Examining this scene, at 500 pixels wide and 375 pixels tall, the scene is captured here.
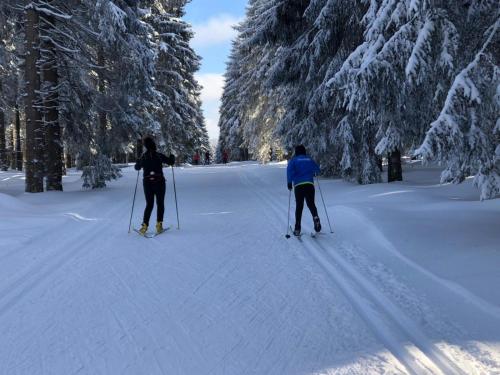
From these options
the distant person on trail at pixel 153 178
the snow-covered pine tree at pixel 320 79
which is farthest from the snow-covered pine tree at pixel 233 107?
the distant person on trail at pixel 153 178

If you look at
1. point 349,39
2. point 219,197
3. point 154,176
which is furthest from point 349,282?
A: point 349,39

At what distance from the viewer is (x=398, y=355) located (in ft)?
12.0

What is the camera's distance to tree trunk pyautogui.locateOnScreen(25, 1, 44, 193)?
527 inches

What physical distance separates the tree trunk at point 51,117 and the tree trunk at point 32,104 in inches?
18.2

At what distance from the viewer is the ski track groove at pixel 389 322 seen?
11.5ft

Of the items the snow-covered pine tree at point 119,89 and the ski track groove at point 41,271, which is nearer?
the ski track groove at point 41,271

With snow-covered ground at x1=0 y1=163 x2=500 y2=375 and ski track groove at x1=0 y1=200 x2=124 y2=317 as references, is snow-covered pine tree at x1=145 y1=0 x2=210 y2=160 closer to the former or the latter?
snow-covered ground at x1=0 y1=163 x2=500 y2=375

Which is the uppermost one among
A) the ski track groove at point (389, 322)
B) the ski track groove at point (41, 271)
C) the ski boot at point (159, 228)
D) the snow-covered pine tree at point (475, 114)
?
the snow-covered pine tree at point (475, 114)

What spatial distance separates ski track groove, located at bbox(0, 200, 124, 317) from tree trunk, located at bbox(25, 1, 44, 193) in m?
6.19

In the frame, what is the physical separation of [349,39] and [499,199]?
6.72 meters

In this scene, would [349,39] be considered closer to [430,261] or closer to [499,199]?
[499,199]

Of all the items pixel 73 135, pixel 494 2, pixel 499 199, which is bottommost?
pixel 499 199

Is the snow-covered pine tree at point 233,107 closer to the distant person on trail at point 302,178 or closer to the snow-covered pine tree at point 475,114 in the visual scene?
the distant person on trail at point 302,178

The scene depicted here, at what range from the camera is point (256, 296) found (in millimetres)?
5145
